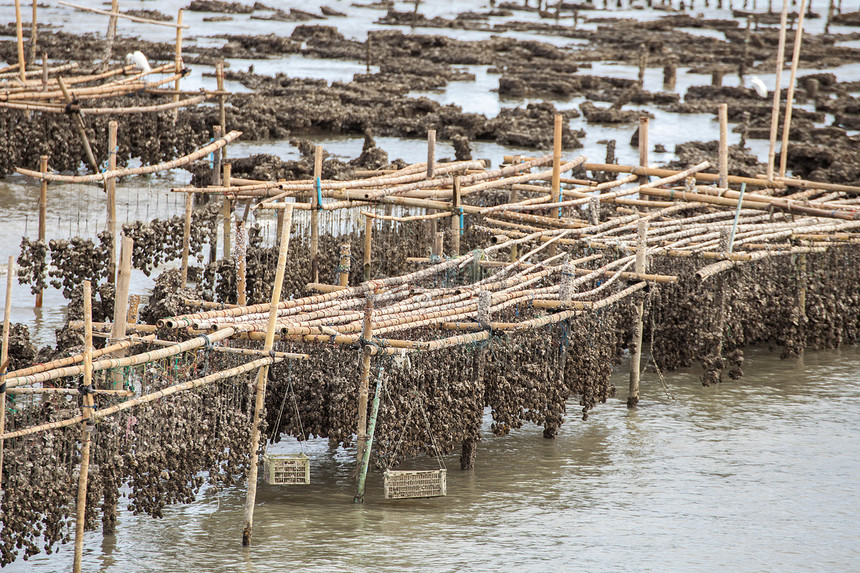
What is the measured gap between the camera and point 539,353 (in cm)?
1045

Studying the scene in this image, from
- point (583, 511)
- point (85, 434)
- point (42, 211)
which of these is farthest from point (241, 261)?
point (85, 434)

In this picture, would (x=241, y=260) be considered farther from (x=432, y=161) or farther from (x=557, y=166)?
(x=557, y=166)

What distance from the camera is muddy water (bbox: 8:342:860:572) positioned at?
27.6ft

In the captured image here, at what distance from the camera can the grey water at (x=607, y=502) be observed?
845 centimetres

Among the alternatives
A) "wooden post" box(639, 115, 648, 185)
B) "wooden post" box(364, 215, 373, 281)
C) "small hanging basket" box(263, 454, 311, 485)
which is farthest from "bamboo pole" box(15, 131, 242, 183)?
"wooden post" box(639, 115, 648, 185)

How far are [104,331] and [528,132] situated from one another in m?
18.8

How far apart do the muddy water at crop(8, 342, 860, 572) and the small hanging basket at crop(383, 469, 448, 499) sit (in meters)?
0.10

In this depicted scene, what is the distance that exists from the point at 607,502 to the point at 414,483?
164 centimetres

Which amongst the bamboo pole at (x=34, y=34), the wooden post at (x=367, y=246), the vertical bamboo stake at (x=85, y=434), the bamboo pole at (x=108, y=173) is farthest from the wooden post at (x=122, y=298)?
the bamboo pole at (x=34, y=34)

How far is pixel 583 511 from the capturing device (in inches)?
374

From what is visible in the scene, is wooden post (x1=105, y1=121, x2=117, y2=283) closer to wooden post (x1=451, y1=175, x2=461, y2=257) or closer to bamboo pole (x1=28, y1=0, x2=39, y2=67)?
wooden post (x1=451, y1=175, x2=461, y2=257)

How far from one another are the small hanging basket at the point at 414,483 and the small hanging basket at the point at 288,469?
25.2 inches

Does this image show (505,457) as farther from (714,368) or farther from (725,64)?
(725,64)

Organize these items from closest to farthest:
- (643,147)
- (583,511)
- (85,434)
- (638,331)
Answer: (85,434)
(583,511)
(638,331)
(643,147)
